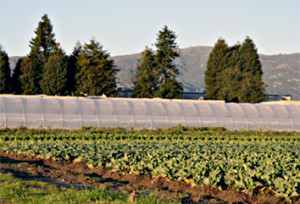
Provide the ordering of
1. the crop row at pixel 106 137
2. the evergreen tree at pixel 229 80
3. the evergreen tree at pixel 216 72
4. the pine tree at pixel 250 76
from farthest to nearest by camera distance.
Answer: the evergreen tree at pixel 216 72, the evergreen tree at pixel 229 80, the pine tree at pixel 250 76, the crop row at pixel 106 137

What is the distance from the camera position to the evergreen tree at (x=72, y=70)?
199ft

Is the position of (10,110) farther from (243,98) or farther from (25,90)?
(243,98)

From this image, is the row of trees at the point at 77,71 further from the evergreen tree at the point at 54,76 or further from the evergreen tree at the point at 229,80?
the evergreen tree at the point at 229,80

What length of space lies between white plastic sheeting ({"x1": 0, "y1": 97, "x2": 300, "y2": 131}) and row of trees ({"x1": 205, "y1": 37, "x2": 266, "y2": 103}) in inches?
752

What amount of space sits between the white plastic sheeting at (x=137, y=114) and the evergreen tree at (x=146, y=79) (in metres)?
24.3

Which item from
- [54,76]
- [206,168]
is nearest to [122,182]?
[206,168]

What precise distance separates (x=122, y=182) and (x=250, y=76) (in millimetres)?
53212

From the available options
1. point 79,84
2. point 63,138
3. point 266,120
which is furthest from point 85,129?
point 79,84

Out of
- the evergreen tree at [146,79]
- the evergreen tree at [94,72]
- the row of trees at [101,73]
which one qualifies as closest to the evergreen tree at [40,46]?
the row of trees at [101,73]

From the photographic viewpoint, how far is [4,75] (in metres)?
56.7

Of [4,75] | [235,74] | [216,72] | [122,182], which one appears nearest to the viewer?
[122,182]

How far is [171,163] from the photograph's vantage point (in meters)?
11.8

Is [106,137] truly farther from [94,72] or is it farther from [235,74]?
[235,74]

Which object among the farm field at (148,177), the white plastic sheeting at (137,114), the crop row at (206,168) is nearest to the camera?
the farm field at (148,177)
